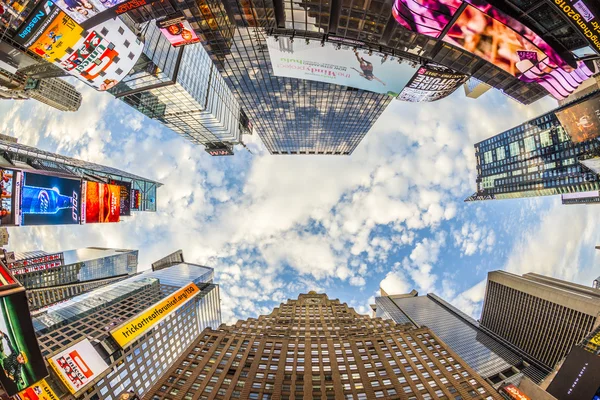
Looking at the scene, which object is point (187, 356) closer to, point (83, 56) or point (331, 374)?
point (331, 374)

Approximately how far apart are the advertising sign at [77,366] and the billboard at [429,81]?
6234cm

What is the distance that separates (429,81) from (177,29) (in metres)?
37.7

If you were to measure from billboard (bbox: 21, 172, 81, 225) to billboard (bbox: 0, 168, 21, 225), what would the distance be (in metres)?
0.56

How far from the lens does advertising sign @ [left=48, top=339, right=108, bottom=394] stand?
36.3m

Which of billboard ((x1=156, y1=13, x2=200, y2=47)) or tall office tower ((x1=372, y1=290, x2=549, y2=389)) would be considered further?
tall office tower ((x1=372, y1=290, x2=549, y2=389))

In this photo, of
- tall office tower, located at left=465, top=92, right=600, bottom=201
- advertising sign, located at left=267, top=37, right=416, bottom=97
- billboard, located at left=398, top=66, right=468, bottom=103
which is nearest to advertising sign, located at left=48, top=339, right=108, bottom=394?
advertising sign, located at left=267, top=37, right=416, bottom=97

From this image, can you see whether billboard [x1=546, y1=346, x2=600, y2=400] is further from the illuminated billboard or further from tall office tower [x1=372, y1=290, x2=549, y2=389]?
tall office tower [x1=372, y1=290, x2=549, y2=389]

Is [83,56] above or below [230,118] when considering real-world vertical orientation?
below

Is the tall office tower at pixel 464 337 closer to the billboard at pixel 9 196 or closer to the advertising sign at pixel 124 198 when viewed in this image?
the advertising sign at pixel 124 198

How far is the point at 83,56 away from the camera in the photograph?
24672 millimetres

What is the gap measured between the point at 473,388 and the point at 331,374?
21.0 m

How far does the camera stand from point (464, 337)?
12938cm

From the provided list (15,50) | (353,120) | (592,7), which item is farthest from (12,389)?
(353,120)

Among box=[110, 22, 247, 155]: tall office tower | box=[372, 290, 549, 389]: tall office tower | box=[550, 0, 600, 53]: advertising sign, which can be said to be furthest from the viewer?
box=[372, 290, 549, 389]: tall office tower
